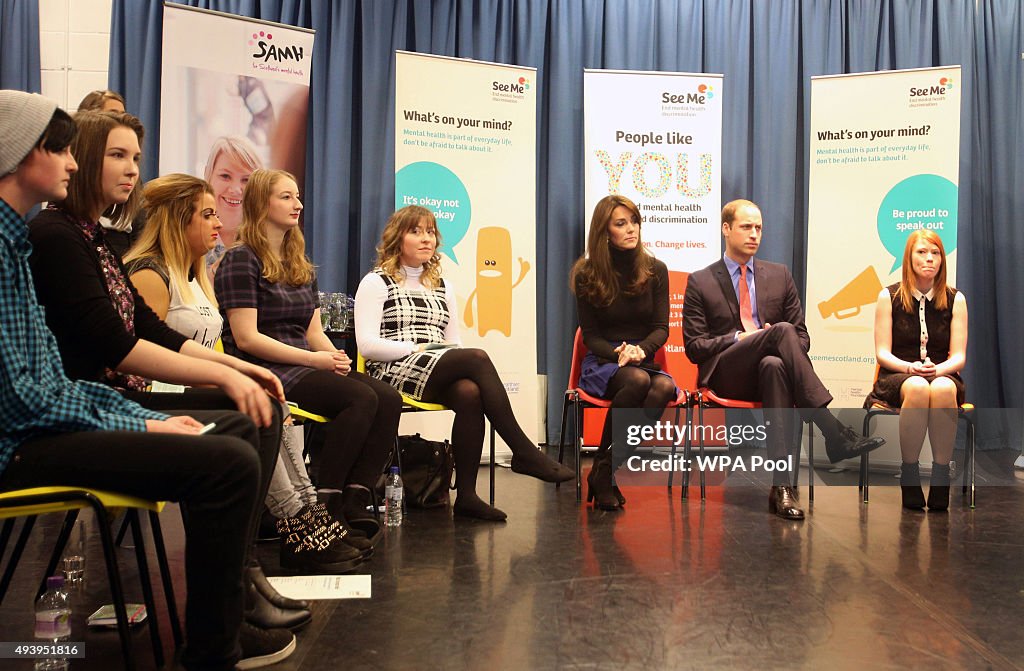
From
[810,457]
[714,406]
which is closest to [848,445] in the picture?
[810,457]

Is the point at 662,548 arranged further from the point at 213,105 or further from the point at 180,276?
the point at 213,105

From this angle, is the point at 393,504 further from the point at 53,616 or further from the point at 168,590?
the point at 53,616

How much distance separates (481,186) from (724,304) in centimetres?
169

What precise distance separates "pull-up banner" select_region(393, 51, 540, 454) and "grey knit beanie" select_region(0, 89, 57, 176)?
3.38 m

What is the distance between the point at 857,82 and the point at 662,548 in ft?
11.3

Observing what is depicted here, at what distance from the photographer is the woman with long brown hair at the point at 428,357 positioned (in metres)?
3.56

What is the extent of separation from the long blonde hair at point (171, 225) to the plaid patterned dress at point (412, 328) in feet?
3.49

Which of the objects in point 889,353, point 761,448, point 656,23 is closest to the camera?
point 889,353

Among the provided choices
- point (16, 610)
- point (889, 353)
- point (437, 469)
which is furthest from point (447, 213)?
point (16, 610)

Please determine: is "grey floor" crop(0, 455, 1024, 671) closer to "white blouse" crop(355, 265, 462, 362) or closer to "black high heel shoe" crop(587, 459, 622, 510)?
"black high heel shoe" crop(587, 459, 622, 510)

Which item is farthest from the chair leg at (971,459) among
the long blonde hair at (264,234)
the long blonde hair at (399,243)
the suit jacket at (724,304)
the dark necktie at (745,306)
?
the long blonde hair at (264,234)

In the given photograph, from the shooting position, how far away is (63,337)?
1.82 meters

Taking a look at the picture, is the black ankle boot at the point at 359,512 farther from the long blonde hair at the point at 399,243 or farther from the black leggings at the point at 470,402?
the long blonde hair at the point at 399,243

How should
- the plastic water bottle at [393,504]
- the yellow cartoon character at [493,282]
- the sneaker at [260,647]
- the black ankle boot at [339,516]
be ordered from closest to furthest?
1. the sneaker at [260,647]
2. the black ankle boot at [339,516]
3. the plastic water bottle at [393,504]
4. the yellow cartoon character at [493,282]
